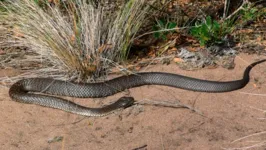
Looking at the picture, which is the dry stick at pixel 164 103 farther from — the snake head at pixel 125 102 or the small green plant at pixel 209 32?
the small green plant at pixel 209 32

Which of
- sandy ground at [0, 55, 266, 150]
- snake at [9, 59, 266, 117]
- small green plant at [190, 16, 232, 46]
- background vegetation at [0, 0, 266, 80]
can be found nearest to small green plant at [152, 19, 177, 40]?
background vegetation at [0, 0, 266, 80]

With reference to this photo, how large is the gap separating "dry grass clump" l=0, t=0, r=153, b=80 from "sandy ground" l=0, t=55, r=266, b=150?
1.98 ft

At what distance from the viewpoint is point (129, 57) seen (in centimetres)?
729

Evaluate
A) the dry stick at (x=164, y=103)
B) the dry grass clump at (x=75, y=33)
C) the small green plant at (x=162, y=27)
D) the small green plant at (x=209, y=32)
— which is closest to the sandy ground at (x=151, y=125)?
the dry stick at (x=164, y=103)

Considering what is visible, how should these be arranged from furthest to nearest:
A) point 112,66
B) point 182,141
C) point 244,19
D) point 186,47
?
point 244,19, point 186,47, point 112,66, point 182,141

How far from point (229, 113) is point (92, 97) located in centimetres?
182

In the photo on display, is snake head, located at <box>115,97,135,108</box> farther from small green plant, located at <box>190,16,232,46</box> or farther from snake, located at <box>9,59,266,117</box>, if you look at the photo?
small green plant, located at <box>190,16,232,46</box>

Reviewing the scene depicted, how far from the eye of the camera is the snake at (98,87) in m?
6.11

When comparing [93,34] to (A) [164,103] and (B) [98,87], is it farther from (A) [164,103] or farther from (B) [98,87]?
(A) [164,103]

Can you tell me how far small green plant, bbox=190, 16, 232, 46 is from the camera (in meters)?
7.01

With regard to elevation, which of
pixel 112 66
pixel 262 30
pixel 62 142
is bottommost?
pixel 62 142

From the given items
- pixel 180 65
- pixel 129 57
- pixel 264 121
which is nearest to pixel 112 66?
pixel 129 57

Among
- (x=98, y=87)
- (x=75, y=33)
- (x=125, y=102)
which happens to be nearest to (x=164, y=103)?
(x=125, y=102)

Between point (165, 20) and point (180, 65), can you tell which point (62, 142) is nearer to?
point (180, 65)
